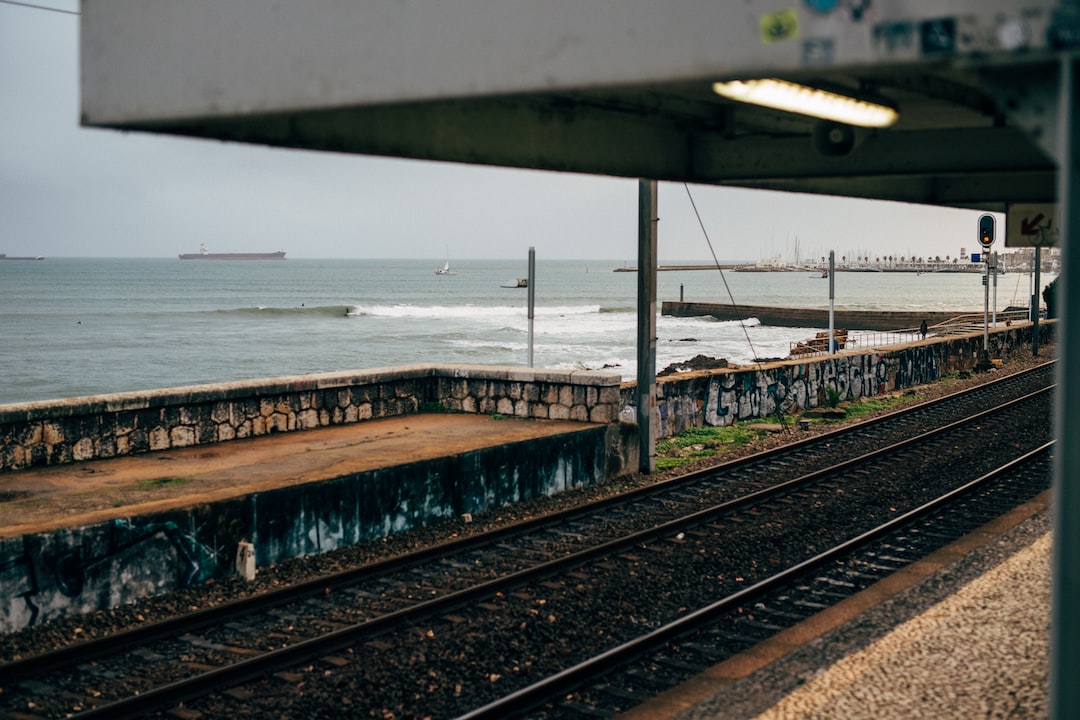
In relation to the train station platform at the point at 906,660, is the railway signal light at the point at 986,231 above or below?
above

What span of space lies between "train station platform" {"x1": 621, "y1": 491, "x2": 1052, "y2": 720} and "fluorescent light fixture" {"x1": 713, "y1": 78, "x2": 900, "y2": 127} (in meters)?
3.67

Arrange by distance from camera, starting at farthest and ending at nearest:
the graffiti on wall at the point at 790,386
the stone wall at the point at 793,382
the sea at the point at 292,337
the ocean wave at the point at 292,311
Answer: the ocean wave at the point at 292,311 → the sea at the point at 292,337 → the graffiti on wall at the point at 790,386 → the stone wall at the point at 793,382

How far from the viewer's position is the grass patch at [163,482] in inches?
438

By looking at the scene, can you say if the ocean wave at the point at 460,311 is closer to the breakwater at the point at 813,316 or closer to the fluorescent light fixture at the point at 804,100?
the breakwater at the point at 813,316

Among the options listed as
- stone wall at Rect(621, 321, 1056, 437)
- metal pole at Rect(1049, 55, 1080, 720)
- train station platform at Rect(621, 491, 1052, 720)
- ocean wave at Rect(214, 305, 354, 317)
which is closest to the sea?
ocean wave at Rect(214, 305, 354, 317)

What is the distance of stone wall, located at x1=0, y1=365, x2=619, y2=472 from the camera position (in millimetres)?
12047

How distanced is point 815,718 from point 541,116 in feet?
13.8

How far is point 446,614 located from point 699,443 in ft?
31.5

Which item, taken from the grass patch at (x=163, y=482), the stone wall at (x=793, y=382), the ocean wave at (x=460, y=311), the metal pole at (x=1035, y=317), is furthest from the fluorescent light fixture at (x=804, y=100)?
the ocean wave at (x=460, y=311)

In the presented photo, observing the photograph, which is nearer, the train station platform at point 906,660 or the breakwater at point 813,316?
the train station platform at point 906,660

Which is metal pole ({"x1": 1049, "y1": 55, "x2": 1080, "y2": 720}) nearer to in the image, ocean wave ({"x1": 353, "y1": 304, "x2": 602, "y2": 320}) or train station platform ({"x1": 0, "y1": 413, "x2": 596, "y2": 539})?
train station platform ({"x1": 0, "y1": 413, "x2": 596, "y2": 539})

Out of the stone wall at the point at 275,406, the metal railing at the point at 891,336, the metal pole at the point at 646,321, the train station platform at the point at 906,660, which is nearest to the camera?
the train station platform at the point at 906,660

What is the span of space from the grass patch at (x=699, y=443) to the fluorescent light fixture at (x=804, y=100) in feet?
33.9

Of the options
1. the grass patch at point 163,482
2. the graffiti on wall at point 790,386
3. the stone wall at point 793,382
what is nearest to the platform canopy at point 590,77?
the grass patch at point 163,482
